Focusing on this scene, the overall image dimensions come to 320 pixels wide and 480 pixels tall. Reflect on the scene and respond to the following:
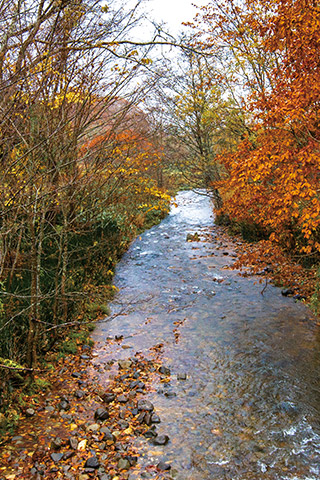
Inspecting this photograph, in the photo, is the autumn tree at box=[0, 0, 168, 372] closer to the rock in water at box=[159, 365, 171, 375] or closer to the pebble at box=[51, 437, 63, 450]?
the pebble at box=[51, 437, 63, 450]

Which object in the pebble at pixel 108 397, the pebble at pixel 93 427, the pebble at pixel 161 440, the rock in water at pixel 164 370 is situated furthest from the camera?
the rock in water at pixel 164 370

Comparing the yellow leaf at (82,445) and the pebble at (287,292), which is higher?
the pebble at (287,292)

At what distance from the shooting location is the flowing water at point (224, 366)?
3416 millimetres

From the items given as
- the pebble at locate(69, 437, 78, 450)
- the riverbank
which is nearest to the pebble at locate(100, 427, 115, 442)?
the riverbank

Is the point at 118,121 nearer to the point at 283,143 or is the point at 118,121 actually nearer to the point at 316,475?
the point at 283,143

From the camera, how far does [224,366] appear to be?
5.11m

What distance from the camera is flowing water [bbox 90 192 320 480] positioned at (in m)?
3.42

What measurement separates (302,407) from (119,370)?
2.40 m

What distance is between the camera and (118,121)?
5.31m

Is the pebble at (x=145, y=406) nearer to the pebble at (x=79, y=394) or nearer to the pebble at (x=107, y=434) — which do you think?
the pebble at (x=107, y=434)

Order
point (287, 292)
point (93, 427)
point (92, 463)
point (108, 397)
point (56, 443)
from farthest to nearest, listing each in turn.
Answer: point (287, 292), point (108, 397), point (93, 427), point (56, 443), point (92, 463)

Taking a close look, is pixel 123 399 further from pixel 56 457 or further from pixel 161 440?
pixel 56 457

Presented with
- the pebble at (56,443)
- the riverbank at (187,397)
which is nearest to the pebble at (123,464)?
the riverbank at (187,397)

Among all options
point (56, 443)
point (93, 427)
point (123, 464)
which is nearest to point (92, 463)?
point (123, 464)
